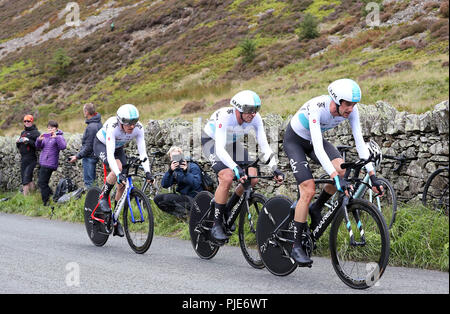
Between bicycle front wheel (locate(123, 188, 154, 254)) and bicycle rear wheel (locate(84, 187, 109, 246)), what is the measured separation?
25.4 inches

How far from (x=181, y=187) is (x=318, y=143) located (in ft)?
14.8

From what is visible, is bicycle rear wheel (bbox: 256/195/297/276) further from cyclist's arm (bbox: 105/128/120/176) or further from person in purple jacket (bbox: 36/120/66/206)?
person in purple jacket (bbox: 36/120/66/206)

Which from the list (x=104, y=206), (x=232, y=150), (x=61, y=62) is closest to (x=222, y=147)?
(x=232, y=150)

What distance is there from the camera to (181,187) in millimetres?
10031

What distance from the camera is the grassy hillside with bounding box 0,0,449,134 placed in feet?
104

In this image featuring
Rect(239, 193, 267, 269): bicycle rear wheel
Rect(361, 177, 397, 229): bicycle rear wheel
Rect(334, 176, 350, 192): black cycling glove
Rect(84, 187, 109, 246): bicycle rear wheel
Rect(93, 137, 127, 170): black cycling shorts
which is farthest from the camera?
Rect(93, 137, 127, 170): black cycling shorts

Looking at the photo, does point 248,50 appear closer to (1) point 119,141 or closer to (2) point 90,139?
(2) point 90,139

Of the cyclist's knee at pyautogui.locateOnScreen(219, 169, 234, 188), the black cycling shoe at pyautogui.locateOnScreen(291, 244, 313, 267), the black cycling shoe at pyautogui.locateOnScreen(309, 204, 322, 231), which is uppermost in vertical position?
the cyclist's knee at pyautogui.locateOnScreen(219, 169, 234, 188)

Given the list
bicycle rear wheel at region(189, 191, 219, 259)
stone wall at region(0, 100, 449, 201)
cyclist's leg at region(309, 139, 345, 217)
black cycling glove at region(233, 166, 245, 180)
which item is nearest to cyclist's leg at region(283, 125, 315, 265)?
cyclist's leg at region(309, 139, 345, 217)

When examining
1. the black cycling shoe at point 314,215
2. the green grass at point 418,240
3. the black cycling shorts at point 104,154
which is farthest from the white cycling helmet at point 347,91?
the black cycling shorts at point 104,154

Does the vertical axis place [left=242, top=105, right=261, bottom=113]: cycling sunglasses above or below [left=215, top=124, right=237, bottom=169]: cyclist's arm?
above

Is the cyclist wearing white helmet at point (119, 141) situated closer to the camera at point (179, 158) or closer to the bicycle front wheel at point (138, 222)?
the bicycle front wheel at point (138, 222)

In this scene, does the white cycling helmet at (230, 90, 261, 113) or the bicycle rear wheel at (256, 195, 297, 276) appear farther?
the white cycling helmet at (230, 90, 261, 113)

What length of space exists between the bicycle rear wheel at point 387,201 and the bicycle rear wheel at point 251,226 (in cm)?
181
